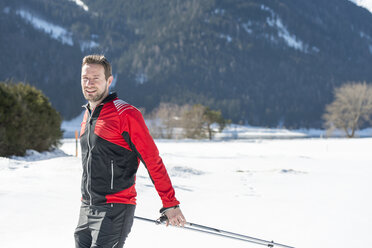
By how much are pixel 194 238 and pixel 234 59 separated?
617 ft

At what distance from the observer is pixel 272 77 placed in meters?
184

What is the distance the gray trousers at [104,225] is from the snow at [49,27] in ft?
605

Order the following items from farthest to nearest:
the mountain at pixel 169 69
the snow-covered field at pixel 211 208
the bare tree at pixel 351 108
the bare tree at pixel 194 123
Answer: the mountain at pixel 169 69
the bare tree at pixel 194 123
the bare tree at pixel 351 108
the snow-covered field at pixel 211 208

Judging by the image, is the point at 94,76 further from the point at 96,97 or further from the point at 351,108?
the point at 351,108

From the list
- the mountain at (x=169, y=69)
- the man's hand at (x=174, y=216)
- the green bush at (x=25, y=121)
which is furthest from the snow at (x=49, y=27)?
the man's hand at (x=174, y=216)

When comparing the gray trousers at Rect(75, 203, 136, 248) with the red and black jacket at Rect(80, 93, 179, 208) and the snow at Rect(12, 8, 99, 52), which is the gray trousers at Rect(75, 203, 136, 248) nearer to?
the red and black jacket at Rect(80, 93, 179, 208)

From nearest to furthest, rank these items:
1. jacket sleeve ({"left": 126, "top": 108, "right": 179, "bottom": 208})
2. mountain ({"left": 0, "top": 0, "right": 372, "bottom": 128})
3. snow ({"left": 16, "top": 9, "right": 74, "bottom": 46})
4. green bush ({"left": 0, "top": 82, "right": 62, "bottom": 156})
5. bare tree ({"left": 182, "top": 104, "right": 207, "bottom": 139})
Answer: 1. jacket sleeve ({"left": 126, "top": 108, "right": 179, "bottom": 208})
2. green bush ({"left": 0, "top": 82, "right": 62, "bottom": 156})
3. bare tree ({"left": 182, "top": 104, "right": 207, "bottom": 139})
4. mountain ({"left": 0, "top": 0, "right": 372, "bottom": 128})
5. snow ({"left": 16, "top": 9, "right": 74, "bottom": 46})

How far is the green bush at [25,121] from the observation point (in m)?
14.8

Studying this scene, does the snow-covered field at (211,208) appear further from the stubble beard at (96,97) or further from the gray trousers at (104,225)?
the stubble beard at (96,97)

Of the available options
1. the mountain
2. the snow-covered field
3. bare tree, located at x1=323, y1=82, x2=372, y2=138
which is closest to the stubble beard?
the snow-covered field

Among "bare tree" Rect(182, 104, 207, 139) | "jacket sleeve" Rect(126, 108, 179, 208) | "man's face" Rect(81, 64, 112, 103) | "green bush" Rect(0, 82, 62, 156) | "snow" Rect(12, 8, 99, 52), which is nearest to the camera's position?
"jacket sleeve" Rect(126, 108, 179, 208)

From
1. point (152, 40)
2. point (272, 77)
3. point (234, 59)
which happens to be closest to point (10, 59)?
point (152, 40)

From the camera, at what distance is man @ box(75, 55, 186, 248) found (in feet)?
7.07

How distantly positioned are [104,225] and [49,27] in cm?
19968
